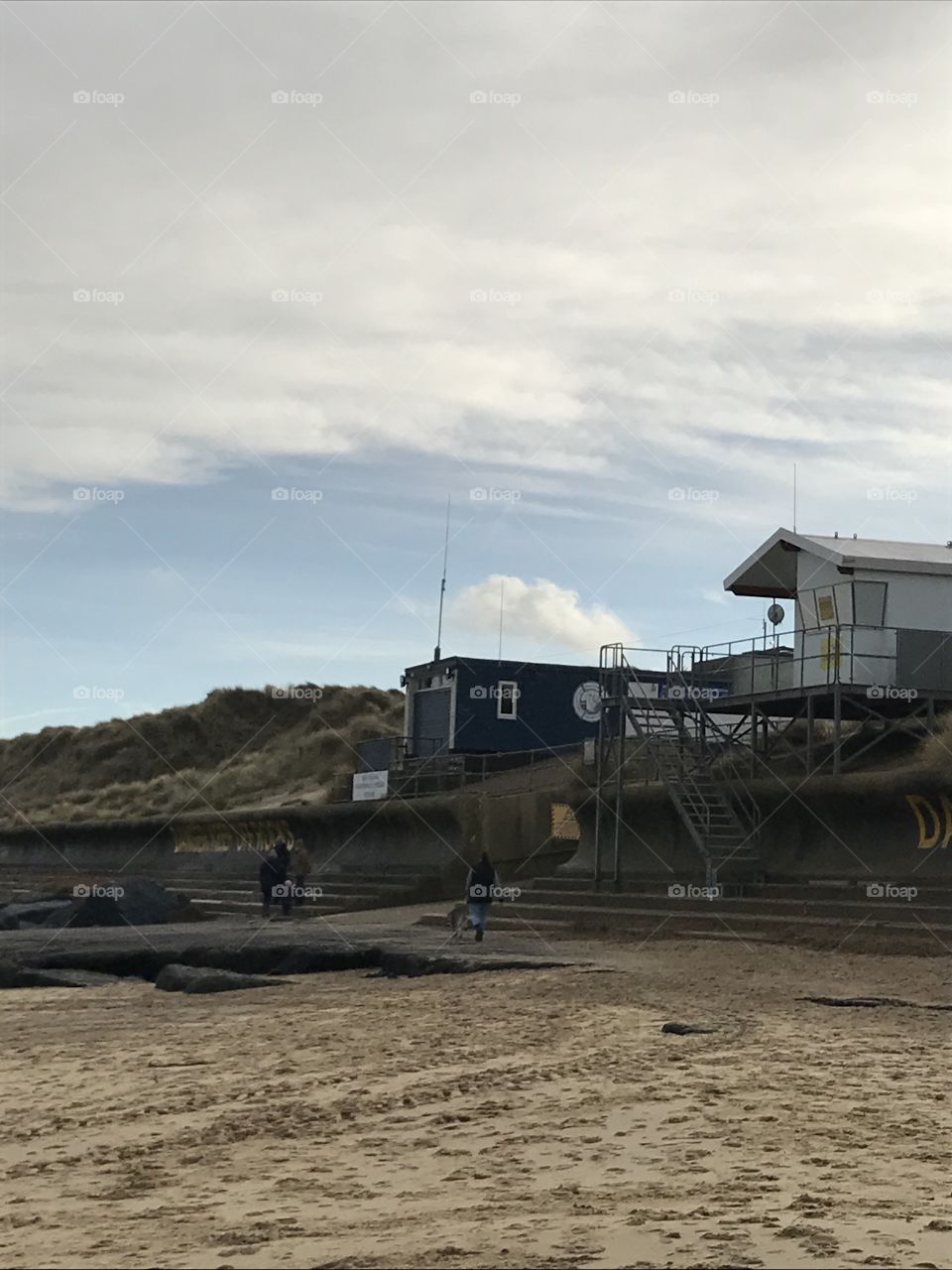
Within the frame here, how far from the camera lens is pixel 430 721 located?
46.0 metres

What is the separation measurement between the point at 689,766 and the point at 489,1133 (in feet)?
67.1

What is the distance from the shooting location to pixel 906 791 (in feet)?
77.0

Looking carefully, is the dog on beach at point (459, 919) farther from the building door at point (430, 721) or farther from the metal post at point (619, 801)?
the building door at point (430, 721)

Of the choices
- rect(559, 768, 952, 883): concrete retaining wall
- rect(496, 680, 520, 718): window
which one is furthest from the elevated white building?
rect(496, 680, 520, 718): window

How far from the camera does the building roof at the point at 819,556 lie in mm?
29172

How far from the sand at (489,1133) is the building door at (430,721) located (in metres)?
27.9

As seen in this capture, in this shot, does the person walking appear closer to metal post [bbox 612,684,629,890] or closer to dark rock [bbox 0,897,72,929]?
dark rock [bbox 0,897,72,929]

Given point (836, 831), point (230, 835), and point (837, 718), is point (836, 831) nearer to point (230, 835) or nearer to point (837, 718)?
point (837, 718)

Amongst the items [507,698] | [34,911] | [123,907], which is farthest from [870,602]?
[34,911]

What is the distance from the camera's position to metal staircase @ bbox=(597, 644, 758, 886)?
85.3 feet

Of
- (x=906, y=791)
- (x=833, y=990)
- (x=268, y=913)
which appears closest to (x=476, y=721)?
(x=268, y=913)

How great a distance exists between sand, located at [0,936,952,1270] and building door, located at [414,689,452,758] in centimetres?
2795

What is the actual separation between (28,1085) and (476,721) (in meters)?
32.0

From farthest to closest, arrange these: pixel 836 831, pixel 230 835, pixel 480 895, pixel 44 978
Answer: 1. pixel 230 835
2. pixel 836 831
3. pixel 480 895
4. pixel 44 978
